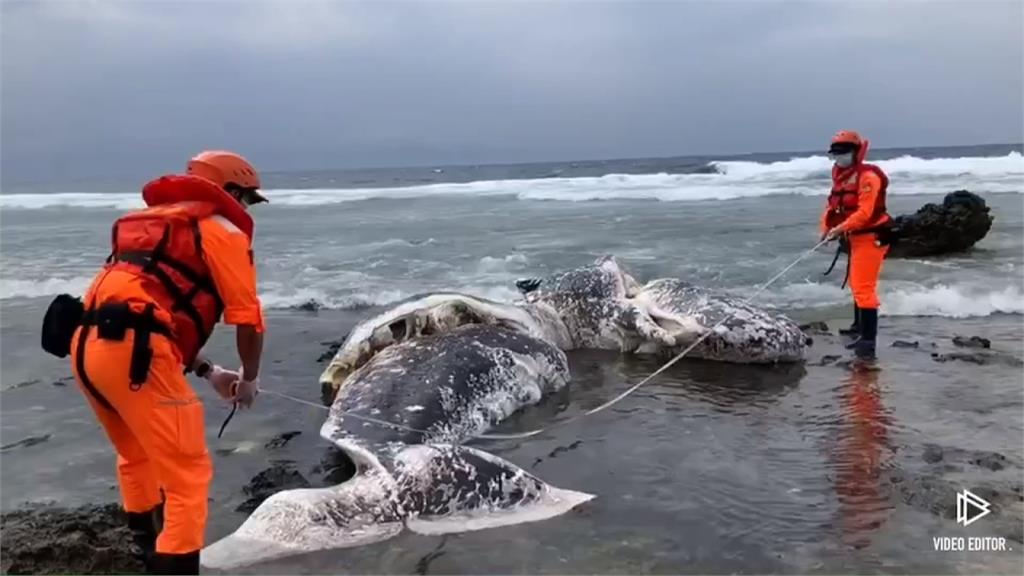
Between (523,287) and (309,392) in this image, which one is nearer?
(309,392)


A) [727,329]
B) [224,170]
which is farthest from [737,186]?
[224,170]

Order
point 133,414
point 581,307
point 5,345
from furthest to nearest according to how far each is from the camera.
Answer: point 5,345, point 581,307, point 133,414

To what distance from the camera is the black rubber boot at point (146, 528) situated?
386 cm

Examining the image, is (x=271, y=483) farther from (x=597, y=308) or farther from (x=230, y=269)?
(x=597, y=308)

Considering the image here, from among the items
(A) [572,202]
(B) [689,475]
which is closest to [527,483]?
(B) [689,475]

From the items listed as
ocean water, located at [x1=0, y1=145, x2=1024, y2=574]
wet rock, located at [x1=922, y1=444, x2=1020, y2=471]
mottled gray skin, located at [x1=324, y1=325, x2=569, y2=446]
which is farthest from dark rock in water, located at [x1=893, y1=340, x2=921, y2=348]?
mottled gray skin, located at [x1=324, y1=325, x2=569, y2=446]

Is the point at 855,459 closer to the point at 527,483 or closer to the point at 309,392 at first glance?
the point at 527,483

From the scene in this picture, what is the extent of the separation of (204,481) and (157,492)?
21.6 inches

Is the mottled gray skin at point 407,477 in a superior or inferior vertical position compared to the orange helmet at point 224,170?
inferior

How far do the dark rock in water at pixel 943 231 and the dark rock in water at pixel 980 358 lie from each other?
6799 millimetres

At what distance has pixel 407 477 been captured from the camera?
14.6 ft

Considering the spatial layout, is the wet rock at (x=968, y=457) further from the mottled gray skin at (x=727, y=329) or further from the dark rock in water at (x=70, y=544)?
the dark rock in water at (x=70, y=544)

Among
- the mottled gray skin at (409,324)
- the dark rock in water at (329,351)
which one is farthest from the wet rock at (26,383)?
the mottled gray skin at (409,324)

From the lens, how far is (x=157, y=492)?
12.7 feet
